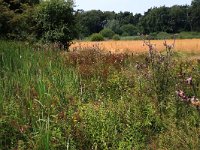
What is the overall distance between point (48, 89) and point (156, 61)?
5.33ft

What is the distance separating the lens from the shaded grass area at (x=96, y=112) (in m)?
4.94

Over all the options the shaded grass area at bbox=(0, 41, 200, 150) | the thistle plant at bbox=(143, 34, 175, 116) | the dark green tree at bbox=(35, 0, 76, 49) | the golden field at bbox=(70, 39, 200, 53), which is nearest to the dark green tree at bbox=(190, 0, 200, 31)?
the golden field at bbox=(70, 39, 200, 53)

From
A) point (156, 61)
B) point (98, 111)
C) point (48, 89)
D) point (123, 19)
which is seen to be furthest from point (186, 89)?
point (123, 19)

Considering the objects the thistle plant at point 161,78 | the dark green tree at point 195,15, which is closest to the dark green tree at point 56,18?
the thistle plant at point 161,78

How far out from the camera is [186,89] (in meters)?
6.47

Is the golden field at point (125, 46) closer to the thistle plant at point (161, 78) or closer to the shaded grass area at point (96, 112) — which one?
the shaded grass area at point (96, 112)

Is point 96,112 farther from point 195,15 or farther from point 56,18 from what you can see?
point 195,15

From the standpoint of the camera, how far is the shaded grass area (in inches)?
194

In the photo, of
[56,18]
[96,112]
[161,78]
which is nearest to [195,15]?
[56,18]

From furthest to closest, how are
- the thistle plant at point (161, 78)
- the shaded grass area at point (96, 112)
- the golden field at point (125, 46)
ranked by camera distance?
the golden field at point (125, 46) < the thistle plant at point (161, 78) < the shaded grass area at point (96, 112)

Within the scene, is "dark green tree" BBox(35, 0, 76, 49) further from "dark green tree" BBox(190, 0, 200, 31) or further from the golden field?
"dark green tree" BBox(190, 0, 200, 31)

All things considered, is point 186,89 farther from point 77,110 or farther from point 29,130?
point 29,130

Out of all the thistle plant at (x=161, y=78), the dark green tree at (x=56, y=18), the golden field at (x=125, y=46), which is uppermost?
the dark green tree at (x=56, y=18)

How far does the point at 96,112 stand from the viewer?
556cm
